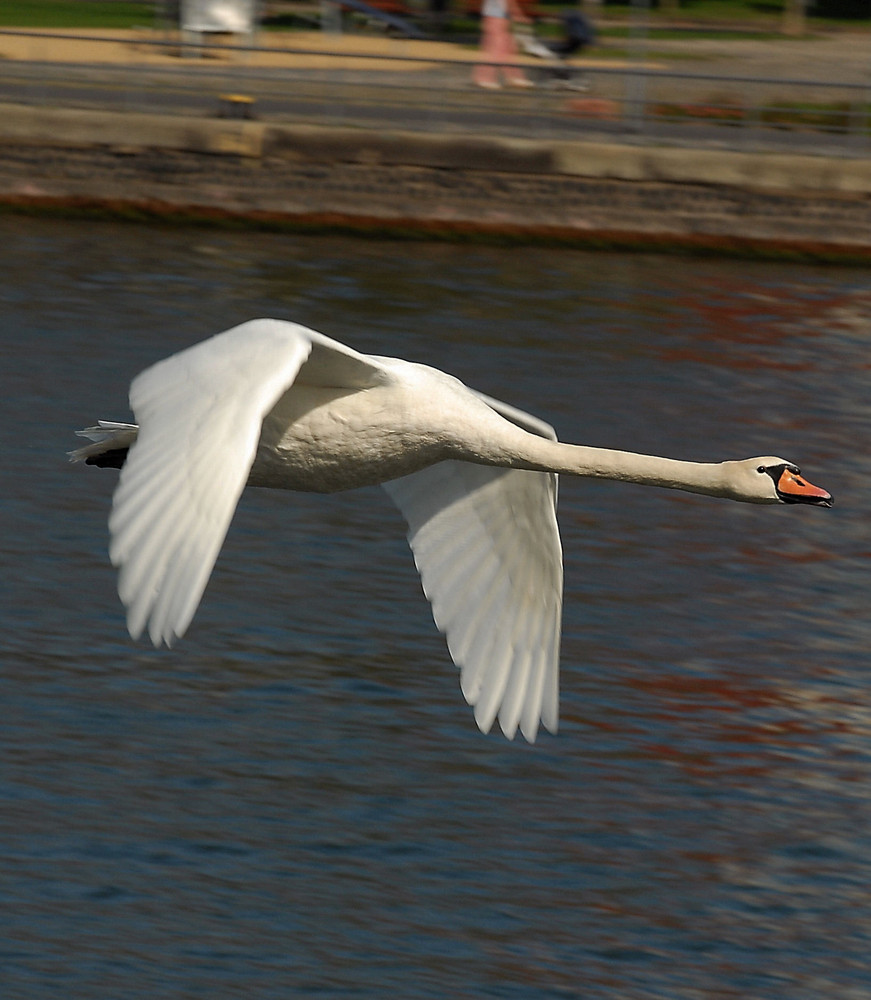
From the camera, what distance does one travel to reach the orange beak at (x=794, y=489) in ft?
27.9

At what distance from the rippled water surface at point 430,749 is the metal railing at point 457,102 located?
598 cm

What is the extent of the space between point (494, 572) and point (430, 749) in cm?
362

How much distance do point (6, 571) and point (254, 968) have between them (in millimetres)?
5288

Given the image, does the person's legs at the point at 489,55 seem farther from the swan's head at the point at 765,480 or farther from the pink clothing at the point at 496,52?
the swan's head at the point at 765,480

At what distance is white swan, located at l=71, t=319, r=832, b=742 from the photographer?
20.6 ft

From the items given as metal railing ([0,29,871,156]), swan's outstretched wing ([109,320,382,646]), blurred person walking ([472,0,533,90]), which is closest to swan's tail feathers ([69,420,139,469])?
swan's outstretched wing ([109,320,382,646])

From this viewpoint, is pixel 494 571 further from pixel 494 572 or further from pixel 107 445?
pixel 107 445

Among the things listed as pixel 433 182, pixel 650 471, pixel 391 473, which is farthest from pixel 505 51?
pixel 391 473

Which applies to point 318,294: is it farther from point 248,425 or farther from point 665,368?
point 248,425

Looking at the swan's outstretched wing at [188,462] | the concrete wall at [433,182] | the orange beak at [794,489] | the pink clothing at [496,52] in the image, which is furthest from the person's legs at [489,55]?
the swan's outstretched wing at [188,462]

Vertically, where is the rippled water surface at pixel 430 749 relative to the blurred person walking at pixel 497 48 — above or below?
below

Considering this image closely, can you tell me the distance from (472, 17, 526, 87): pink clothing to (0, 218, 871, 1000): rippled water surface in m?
8.77

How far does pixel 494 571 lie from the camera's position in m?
9.09

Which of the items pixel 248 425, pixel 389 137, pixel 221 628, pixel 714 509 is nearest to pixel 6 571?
pixel 221 628
